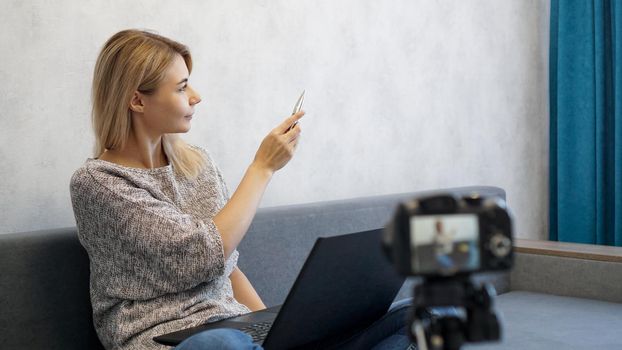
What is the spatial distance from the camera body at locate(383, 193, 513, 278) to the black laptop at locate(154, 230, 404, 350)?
0.54 metres

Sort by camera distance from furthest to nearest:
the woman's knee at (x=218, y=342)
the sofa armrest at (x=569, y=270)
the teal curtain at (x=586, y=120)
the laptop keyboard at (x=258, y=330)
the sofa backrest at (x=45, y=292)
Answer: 1. the teal curtain at (x=586, y=120)
2. the sofa armrest at (x=569, y=270)
3. the sofa backrest at (x=45, y=292)
4. the laptop keyboard at (x=258, y=330)
5. the woman's knee at (x=218, y=342)

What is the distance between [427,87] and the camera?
2.85m

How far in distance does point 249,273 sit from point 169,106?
54 centimetres

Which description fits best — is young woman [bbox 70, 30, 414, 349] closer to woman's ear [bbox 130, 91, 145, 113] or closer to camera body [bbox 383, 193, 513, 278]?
woman's ear [bbox 130, 91, 145, 113]

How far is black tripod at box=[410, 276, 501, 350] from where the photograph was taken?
66 cm

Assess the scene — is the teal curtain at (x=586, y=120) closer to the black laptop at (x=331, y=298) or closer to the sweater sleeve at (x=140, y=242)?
the black laptop at (x=331, y=298)

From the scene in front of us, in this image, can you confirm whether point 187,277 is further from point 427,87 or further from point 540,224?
point 540,224

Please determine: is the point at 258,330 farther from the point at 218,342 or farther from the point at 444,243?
the point at 444,243

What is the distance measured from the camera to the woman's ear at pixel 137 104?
5.15 feet

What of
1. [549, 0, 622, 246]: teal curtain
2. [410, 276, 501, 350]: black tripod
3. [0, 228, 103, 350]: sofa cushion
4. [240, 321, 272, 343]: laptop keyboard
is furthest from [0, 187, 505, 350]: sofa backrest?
[549, 0, 622, 246]: teal curtain

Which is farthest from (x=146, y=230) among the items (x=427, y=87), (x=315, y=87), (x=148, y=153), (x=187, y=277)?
(x=427, y=87)

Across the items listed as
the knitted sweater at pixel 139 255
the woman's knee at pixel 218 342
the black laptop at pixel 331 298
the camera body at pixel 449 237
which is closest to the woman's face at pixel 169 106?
the knitted sweater at pixel 139 255

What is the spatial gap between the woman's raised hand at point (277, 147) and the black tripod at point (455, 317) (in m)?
0.92

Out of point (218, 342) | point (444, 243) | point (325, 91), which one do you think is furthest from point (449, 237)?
point (325, 91)
